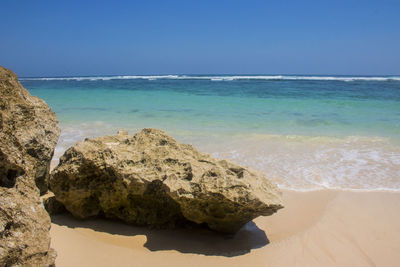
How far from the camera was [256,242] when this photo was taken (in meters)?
2.84

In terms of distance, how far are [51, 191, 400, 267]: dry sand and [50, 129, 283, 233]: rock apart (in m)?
0.16

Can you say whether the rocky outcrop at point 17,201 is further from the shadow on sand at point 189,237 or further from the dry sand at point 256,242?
the shadow on sand at point 189,237

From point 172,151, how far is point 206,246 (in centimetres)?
97

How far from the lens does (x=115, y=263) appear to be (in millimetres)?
2400

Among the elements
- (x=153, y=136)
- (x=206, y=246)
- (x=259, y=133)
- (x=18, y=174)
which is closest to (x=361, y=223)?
(x=206, y=246)

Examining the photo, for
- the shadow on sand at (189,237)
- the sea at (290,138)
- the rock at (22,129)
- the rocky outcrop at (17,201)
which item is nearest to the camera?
the rocky outcrop at (17,201)

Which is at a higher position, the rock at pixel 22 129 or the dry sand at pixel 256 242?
the rock at pixel 22 129

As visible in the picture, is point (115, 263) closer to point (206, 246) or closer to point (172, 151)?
point (206, 246)

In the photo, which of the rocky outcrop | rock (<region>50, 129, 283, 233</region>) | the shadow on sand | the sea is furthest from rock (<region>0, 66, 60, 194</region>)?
the sea

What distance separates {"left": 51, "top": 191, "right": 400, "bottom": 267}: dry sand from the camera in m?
2.50

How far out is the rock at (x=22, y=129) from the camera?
5.73 ft

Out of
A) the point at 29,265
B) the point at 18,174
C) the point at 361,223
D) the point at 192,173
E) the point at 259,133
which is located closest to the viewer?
the point at 29,265

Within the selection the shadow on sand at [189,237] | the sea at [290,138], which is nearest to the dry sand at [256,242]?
the shadow on sand at [189,237]

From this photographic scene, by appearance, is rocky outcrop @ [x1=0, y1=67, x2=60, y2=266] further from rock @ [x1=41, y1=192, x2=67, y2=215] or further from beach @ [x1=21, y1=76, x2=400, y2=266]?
rock @ [x1=41, y1=192, x2=67, y2=215]
